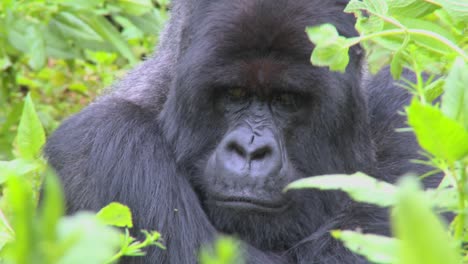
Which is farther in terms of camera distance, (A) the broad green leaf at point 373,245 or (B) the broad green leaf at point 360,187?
(B) the broad green leaf at point 360,187

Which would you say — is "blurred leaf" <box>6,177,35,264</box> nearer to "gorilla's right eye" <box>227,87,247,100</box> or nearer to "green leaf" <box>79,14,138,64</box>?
"gorilla's right eye" <box>227,87,247,100</box>

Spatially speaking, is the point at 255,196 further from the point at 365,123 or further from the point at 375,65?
the point at 375,65

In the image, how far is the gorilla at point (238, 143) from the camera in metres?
2.87

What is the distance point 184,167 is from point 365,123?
84 centimetres

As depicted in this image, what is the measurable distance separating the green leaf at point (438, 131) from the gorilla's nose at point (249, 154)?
1.43 m

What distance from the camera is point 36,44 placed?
14.3ft

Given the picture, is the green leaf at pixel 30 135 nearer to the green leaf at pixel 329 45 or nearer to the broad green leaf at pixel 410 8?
the green leaf at pixel 329 45

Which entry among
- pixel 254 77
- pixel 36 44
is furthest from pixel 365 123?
pixel 36 44

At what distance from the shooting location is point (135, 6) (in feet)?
15.0

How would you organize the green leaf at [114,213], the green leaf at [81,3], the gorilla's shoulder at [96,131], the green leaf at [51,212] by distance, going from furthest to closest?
the green leaf at [81,3] → the gorilla's shoulder at [96,131] → the green leaf at [114,213] → the green leaf at [51,212]

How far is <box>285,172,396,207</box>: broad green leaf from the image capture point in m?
1.45

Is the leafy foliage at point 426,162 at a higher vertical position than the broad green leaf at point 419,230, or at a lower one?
lower

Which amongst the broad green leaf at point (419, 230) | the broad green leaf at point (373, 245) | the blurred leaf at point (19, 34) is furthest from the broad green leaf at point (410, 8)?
the blurred leaf at point (19, 34)

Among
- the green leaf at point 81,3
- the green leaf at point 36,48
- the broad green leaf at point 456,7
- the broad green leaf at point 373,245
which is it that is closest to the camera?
the broad green leaf at point 373,245
